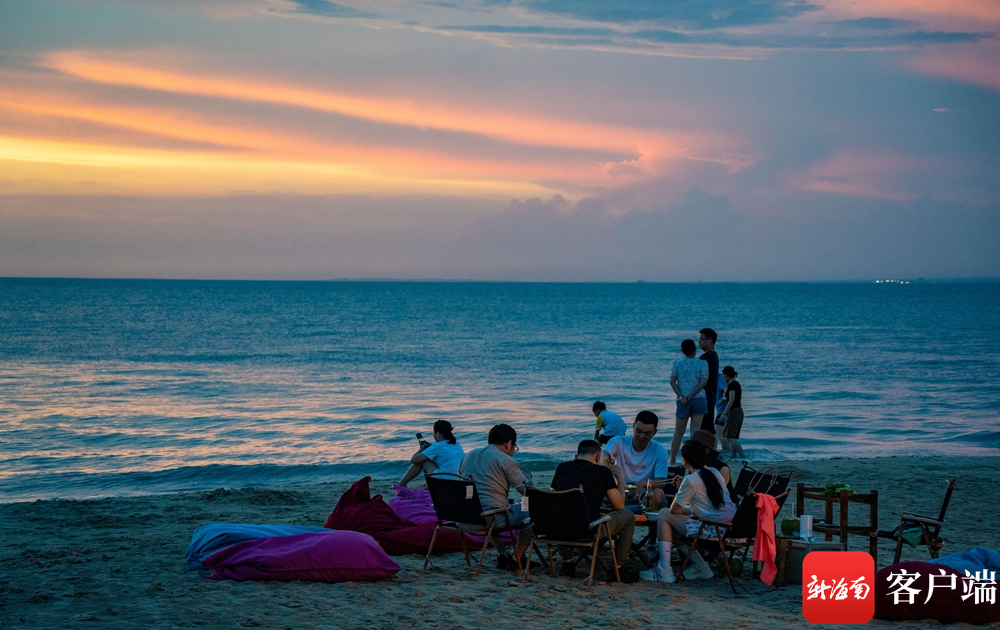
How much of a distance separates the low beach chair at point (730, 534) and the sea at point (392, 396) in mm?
7419

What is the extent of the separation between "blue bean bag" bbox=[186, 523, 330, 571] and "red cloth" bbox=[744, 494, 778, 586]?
3363 millimetres

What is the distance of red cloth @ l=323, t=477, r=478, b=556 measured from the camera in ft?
24.0

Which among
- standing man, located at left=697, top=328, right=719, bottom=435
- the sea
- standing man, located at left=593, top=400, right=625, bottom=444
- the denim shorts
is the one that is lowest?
the sea

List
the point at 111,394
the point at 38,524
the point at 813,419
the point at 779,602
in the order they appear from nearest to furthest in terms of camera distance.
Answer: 1. the point at 779,602
2. the point at 38,524
3. the point at 813,419
4. the point at 111,394

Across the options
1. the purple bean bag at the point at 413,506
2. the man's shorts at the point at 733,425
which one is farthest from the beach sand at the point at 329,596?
the man's shorts at the point at 733,425

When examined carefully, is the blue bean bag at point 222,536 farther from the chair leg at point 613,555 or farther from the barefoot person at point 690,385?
the barefoot person at point 690,385

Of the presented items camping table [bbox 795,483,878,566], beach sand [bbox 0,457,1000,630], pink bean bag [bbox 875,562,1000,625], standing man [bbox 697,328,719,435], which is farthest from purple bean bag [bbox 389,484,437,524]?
standing man [bbox 697,328,719,435]

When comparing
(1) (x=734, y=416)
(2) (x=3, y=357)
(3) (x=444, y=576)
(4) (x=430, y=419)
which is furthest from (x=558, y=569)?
(2) (x=3, y=357)

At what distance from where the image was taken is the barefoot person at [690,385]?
1105 centimetres

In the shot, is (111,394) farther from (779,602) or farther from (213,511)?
(779,602)

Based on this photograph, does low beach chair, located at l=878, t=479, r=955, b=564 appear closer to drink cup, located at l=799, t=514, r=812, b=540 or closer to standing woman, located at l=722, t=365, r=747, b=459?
drink cup, located at l=799, t=514, r=812, b=540

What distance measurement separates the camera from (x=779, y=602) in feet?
20.0

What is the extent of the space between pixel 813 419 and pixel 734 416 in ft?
23.4

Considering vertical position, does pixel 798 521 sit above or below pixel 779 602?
above
